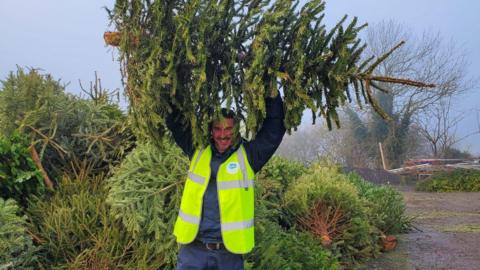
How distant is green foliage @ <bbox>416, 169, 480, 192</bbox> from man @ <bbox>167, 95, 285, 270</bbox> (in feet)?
59.7

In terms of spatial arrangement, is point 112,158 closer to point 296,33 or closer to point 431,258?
point 296,33

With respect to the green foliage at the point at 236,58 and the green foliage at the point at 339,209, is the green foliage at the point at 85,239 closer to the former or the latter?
the green foliage at the point at 236,58

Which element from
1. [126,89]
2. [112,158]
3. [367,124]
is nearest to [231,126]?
A: [126,89]

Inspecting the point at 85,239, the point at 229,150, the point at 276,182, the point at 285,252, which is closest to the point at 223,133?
the point at 229,150

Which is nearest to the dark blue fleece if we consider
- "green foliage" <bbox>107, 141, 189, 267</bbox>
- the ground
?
"green foliage" <bbox>107, 141, 189, 267</bbox>

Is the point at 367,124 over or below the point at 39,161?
over

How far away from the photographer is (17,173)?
15.6 ft

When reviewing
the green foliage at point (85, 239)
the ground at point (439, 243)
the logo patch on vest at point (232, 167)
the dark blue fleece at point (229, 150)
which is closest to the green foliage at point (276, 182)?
the ground at point (439, 243)

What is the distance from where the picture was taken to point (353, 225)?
6.63 metres

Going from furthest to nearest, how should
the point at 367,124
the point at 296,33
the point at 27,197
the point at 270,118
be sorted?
1. the point at 367,124
2. the point at 27,197
3. the point at 270,118
4. the point at 296,33

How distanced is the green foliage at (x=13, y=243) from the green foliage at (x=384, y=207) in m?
5.65

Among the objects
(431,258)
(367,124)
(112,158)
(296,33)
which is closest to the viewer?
(296,33)

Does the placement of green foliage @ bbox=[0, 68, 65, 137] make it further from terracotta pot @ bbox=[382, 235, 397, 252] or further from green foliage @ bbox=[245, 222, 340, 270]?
terracotta pot @ bbox=[382, 235, 397, 252]

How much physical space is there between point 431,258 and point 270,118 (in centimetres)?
533
